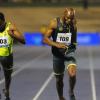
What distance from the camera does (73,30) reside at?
→ 11406 millimetres

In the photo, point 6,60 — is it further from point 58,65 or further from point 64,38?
point 64,38

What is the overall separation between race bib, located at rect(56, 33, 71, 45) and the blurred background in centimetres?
204

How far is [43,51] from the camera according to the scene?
130 ft

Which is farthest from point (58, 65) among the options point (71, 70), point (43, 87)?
point (43, 87)

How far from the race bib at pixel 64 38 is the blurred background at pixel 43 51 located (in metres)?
2.04

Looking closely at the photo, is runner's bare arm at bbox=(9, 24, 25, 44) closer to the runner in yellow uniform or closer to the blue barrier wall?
the runner in yellow uniform

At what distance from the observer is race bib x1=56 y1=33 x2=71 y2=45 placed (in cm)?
1130

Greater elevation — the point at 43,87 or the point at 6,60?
the point at 6,60

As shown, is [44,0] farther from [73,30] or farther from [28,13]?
[73,30]

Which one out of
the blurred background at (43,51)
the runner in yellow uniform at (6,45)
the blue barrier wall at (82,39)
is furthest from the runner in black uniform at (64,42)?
the blue barrier wall at (82,39)

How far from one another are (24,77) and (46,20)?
4523cm

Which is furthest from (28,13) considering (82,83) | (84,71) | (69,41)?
(69,41)

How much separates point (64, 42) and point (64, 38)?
161mm

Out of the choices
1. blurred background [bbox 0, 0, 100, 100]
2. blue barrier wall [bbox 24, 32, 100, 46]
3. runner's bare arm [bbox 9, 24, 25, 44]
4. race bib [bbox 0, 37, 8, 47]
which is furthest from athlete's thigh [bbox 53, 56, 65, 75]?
blue barrier wall [bbox 24, 32, 100, 46]
